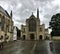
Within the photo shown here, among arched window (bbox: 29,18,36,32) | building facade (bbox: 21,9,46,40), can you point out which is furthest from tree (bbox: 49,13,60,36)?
arched window (bbox: 29,18,36,32)

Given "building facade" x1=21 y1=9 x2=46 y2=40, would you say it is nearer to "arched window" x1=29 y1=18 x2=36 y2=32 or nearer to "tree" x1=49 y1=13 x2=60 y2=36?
"arched window" x1=29 y1=18 x2=36 y2=32

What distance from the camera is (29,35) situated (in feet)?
407

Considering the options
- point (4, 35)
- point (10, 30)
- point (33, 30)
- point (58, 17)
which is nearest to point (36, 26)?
point (33, 30)

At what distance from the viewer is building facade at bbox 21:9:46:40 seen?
123412mm

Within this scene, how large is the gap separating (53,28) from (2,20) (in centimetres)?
3588

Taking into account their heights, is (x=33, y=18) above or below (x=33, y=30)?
above

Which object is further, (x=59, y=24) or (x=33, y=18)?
(x=33, y=18)

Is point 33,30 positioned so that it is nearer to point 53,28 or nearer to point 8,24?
point 53,28

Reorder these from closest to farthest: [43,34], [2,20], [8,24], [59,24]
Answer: [2,20]
[8,24]
[59,24]
[43,34]

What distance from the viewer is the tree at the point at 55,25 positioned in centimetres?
10119

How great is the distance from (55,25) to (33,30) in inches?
936

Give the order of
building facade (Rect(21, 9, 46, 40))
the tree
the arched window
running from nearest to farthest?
the tree → building facade (Rect(21, 9, 46, 40)) → the arched window

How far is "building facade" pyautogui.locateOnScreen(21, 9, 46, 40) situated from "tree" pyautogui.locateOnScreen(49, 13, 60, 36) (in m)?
16.4

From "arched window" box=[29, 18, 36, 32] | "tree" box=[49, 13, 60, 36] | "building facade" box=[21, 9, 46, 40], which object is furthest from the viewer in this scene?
"arched window" box=[29, 18, 36, 32]
